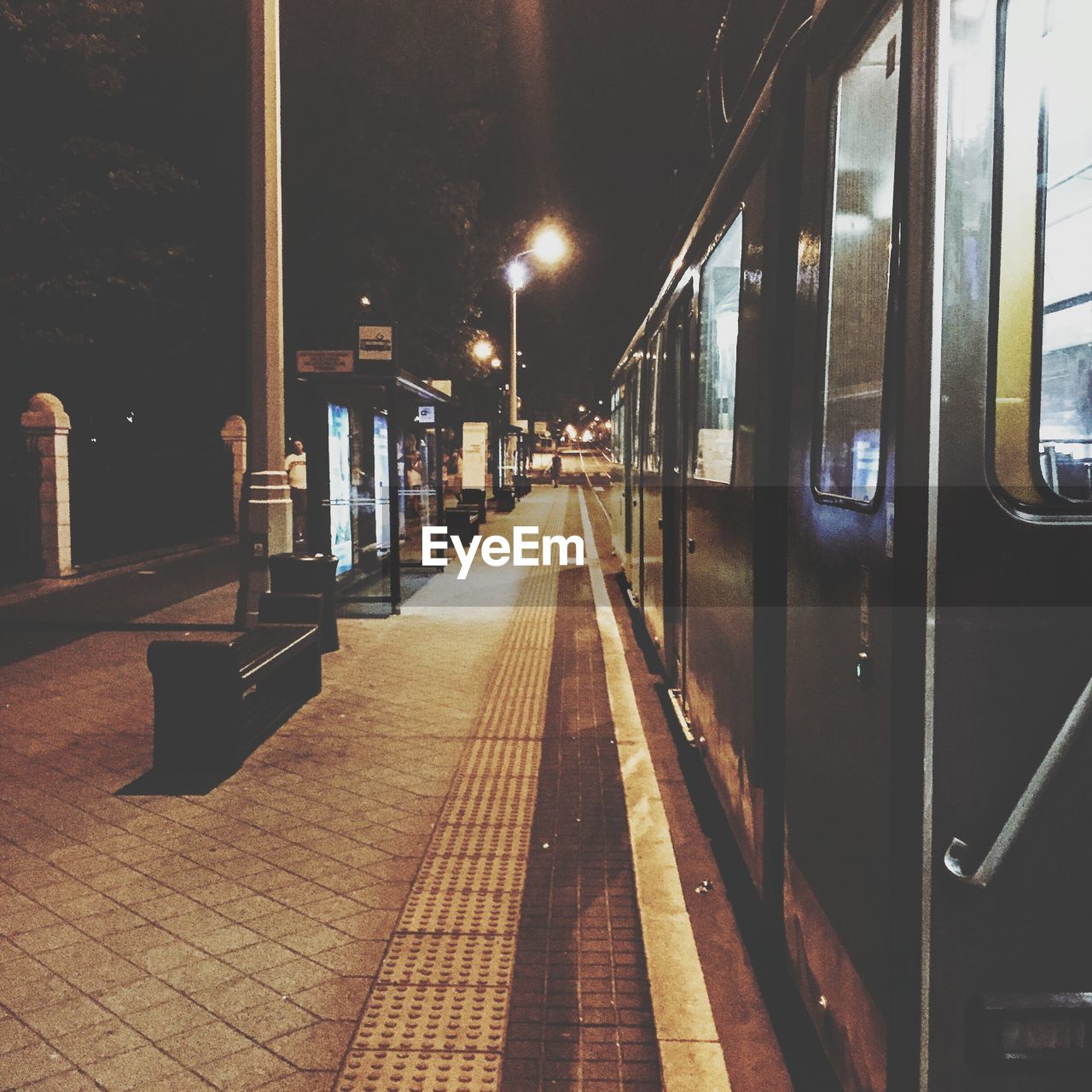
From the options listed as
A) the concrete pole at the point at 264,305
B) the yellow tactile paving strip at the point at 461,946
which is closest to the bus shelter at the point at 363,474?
the concrete pole at the point at 264,305

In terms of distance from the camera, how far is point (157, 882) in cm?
447

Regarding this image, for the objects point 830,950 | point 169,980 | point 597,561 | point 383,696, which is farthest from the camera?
point 597,561

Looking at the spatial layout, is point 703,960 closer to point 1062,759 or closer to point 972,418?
point 1062,759

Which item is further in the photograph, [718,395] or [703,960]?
[718,395]

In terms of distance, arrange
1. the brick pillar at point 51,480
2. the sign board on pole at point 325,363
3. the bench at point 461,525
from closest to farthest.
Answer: the sign board on pole at point 325,363
the brick pillar at point 51,480
the bench at point 461,525

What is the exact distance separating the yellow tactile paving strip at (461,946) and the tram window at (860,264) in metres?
1.93

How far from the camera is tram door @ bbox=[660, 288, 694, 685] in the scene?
20.1 ft

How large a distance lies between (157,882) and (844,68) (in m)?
3.89

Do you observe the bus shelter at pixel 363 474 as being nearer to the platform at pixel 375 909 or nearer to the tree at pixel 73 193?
the platform at pixel 375 909

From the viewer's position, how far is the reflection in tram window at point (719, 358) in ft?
14.6

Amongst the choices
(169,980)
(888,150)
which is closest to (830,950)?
(888,150)

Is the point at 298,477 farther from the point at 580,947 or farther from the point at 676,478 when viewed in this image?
the point at 580,947

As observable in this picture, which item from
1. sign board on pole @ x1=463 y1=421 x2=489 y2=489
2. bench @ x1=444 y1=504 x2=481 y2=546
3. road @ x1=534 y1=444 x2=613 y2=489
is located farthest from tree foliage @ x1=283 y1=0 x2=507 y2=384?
road @ x1=534 y1=444 x2=613 y2=489


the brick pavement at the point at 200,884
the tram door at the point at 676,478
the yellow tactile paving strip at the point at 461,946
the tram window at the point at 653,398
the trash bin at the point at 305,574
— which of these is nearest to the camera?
the yellow tactile paving strip at the point at 461,946
